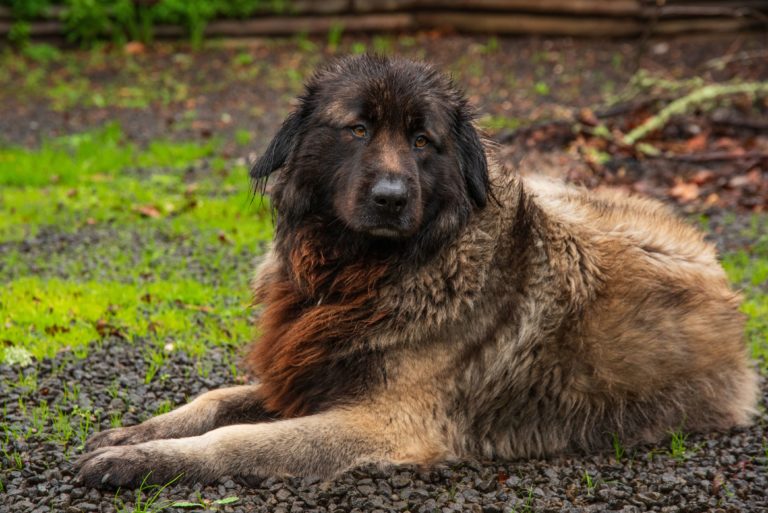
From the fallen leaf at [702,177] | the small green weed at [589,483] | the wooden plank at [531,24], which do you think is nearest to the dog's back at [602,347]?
the small green weed at [589,483]

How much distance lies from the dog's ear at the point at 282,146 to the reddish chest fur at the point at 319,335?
0.43 meters

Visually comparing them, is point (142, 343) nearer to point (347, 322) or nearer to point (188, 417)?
point (188, 417)

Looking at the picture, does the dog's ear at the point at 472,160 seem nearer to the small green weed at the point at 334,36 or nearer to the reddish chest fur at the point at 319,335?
the reddish chest fur at the point at 319,335

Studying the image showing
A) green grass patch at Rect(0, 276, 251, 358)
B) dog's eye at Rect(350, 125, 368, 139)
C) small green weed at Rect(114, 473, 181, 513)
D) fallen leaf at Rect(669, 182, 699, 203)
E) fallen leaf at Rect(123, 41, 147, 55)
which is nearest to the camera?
small green weed at Rect(114, 473, 181, 513)

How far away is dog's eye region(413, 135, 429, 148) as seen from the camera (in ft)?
13.7

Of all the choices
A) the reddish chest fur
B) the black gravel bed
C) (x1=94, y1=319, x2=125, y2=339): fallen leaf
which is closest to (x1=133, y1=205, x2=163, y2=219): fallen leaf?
(x1=94, y1=319, x2=125, y2=339): fallen leaf

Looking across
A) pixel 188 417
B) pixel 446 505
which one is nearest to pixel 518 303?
pixel 446 505

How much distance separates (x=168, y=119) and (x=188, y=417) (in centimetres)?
875

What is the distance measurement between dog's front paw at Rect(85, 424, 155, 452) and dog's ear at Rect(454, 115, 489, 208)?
2.00 metres

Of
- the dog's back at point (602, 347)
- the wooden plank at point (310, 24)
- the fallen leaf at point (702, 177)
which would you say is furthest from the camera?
the wooden plank at point (310, 24)

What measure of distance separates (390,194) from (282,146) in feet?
2.55

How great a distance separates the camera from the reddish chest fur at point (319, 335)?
13.4 feet

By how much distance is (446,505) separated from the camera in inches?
146

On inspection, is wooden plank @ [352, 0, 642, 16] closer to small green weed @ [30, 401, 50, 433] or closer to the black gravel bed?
the black gravel bed
